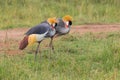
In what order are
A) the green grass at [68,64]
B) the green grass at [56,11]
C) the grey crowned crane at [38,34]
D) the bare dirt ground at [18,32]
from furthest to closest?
the green grass at [56,11], the bare dirt ground at [18,32], the grey crowned crane at [38,34], the green grass at [68,64]

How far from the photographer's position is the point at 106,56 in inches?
267

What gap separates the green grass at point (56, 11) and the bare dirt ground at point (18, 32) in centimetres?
48

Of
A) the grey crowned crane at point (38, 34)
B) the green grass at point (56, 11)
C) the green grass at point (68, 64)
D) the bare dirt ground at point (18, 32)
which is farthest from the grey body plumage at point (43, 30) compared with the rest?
the green grass at point (56, 11)

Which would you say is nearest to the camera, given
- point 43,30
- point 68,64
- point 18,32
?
point 68,64

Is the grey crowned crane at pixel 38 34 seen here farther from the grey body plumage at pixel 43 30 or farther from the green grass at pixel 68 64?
the green grass at pixel 68 64

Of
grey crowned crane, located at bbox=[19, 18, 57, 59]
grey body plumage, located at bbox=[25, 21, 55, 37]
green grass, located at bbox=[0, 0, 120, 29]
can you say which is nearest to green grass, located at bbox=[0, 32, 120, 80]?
grey crowned crane, located at bbox=[19, 18, 57, 59]

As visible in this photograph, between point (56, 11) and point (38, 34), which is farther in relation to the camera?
point (56, 11)

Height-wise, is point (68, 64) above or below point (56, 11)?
below

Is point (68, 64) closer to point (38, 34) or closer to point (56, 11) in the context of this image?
point (38, 34)

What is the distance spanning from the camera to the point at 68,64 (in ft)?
21.3

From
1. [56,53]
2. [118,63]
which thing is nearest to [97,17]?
[56,53]

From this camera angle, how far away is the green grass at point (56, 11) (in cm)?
1066

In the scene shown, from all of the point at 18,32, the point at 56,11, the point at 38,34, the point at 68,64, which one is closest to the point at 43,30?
the point at 38,34

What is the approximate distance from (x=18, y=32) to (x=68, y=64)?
126 inches
